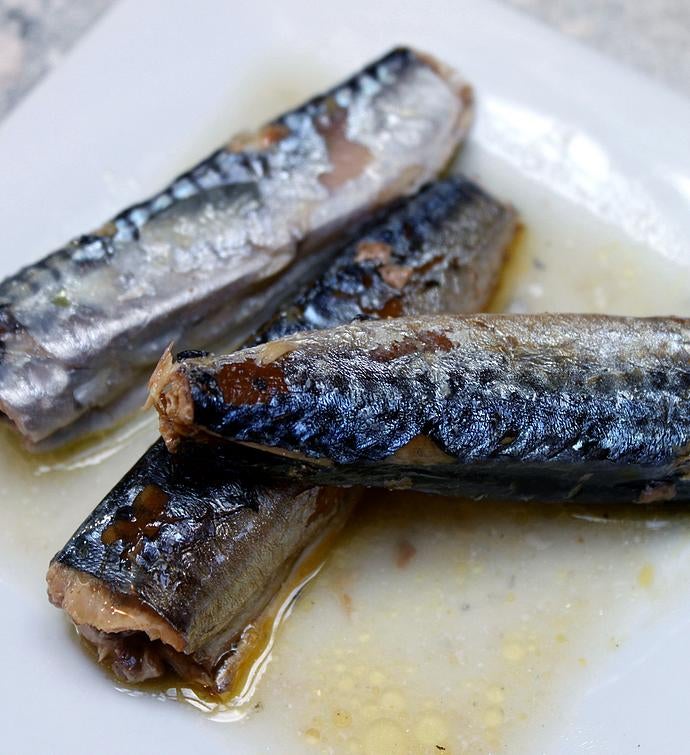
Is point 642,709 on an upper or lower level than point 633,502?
lower

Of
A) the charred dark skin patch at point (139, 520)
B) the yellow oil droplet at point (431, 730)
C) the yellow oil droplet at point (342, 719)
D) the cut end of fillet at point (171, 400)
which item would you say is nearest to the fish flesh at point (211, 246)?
the charred dark skin patch at point (139, 520)

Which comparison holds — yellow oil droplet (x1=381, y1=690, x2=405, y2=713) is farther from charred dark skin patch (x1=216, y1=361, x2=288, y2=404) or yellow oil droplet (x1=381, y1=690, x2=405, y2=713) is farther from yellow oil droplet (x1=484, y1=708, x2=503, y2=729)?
charred dark skin patch (x1=216, y1=361, x2=288, y2=404)

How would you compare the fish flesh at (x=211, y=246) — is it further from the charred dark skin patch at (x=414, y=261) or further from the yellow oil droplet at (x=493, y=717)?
the yellow oil droplet at (x=493, y=717)

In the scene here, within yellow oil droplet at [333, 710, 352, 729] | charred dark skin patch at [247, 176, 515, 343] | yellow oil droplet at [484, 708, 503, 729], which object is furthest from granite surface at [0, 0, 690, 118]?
yellow oil droplet at [333, 710, 352, 729]

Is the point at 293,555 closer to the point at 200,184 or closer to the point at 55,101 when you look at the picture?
the point at 200,184

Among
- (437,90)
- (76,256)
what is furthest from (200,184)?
(437,90)
